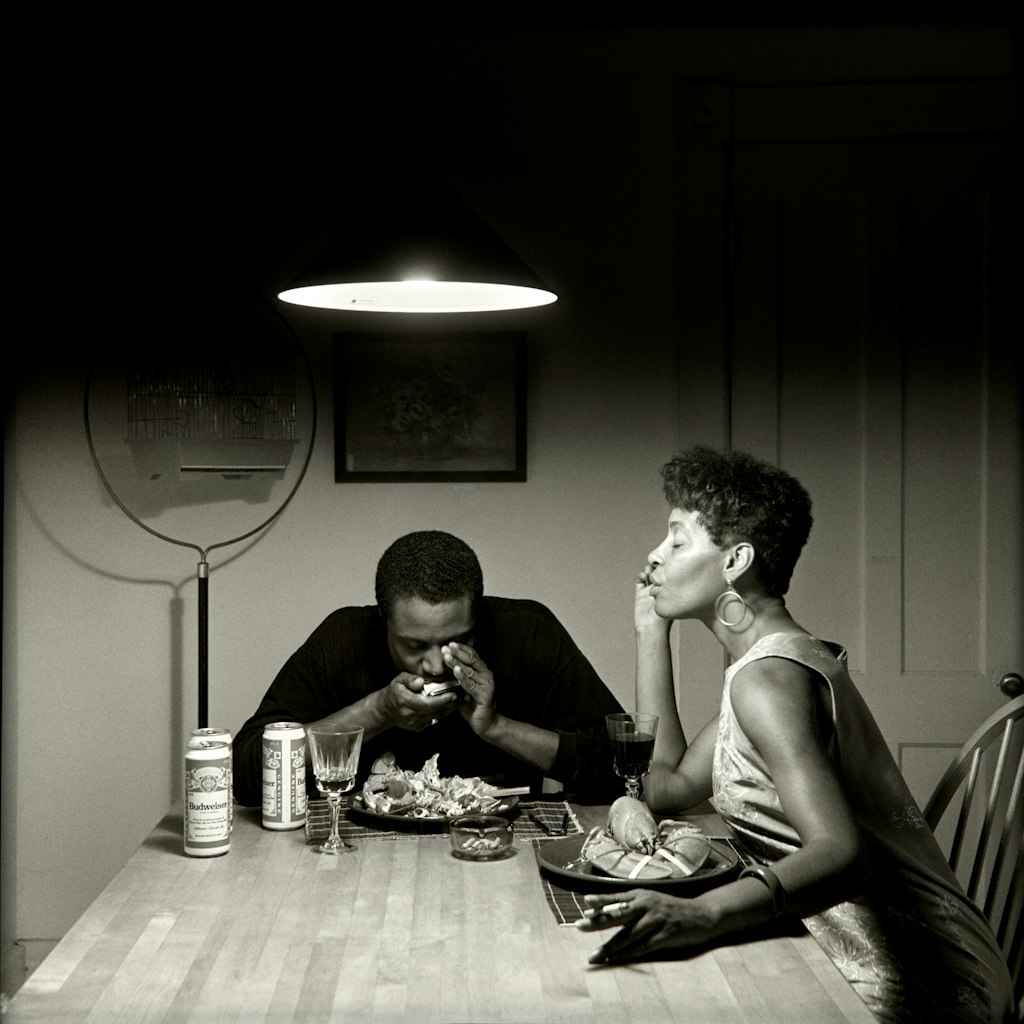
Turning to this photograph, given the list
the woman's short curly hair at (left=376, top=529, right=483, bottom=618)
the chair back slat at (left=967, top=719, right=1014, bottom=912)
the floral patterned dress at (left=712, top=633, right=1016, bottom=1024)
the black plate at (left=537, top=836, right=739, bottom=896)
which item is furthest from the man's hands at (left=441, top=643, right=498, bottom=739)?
the chair back slat at (left=967, top=719, right=1014, bottom=912)

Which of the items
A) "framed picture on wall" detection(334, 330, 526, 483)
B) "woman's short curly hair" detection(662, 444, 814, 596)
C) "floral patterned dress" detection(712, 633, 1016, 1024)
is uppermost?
"framed picture on wall" detection(334, 330, 526, 483)

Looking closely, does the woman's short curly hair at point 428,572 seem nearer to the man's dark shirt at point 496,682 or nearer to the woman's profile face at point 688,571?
the man's dark shirt at point 496,682

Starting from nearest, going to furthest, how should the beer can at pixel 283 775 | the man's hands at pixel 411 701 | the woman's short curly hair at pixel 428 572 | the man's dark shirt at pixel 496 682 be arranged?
the beer can at pixel 283 775
the man's hands at pixel 411 701
the woman's short curly hair at pixel 428 572
the man's dark shirt at pixel 496 682

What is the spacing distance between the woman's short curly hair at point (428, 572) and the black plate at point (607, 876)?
0.58 metres

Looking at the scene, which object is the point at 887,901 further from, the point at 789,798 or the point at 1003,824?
the point at 1003,824

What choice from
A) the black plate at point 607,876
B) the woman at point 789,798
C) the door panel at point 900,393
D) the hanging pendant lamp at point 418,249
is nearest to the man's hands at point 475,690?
the woman at point 789,798

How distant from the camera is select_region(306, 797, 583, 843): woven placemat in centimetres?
167

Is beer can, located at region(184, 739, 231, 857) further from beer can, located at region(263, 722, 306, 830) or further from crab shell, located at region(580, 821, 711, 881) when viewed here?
crab shell, located at region(580, 821, 711, 881)

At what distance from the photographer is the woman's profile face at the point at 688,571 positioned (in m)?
1.70

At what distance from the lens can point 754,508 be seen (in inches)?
66.9

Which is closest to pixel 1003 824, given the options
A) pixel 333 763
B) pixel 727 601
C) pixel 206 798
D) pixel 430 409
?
pixel 727 601

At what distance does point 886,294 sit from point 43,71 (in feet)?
7.09

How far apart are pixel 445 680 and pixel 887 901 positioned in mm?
802

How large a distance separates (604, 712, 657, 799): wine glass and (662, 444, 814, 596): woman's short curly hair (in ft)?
0.93
